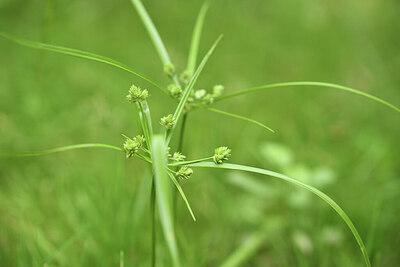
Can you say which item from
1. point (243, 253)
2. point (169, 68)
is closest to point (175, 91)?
point (169, 68)

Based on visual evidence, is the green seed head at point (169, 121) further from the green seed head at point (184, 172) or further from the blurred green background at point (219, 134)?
the blurred green background at point (219, 134)

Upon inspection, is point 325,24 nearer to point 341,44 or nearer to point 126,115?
point 341,44

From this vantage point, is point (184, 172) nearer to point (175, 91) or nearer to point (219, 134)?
point (175, 91)

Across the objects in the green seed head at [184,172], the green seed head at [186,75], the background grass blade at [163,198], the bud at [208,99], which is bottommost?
the background grass blade at [163,198]

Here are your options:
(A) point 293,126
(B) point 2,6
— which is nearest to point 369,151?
(A) point 293,126

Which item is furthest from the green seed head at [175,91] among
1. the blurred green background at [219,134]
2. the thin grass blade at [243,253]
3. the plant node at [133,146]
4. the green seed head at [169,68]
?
the thin grass blade at [243,253]
